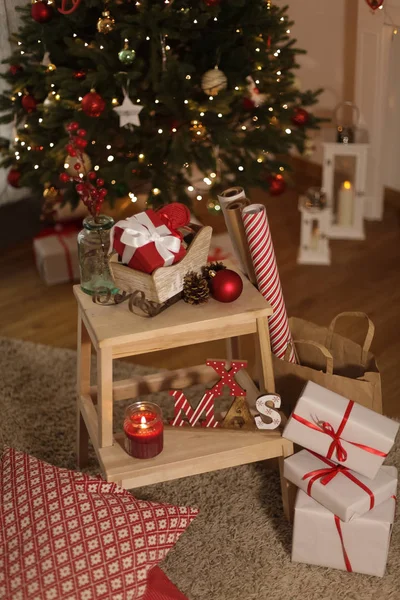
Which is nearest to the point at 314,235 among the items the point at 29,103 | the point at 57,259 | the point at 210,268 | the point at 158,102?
the point at 158,102

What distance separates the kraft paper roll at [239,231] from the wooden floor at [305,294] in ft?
2.68

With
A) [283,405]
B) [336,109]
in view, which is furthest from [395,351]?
[336,109]

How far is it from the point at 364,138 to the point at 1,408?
1.99 metres

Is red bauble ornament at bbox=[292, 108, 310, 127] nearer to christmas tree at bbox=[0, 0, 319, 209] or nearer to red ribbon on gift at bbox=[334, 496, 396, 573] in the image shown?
christmas tree at bbox=[0, 0, 319, 209]

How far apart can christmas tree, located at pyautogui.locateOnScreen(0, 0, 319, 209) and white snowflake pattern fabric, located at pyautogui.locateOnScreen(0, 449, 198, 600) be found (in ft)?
4.38

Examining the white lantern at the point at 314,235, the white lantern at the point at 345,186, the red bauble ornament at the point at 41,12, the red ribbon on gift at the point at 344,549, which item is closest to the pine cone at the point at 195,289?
the red ribbon on gift at the point at 344,549

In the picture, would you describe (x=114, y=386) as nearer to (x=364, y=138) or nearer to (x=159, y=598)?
(x=159, y=598)

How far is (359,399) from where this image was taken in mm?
2031

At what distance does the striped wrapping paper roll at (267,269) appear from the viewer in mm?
1922

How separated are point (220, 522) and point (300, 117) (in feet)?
5.68

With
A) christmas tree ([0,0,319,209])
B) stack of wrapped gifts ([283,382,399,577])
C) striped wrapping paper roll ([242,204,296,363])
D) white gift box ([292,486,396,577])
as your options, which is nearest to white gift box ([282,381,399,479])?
stack of wrapped gifts ([283,382,399,577])

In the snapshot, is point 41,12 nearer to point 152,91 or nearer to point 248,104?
point 152,91

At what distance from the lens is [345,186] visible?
3596 mm

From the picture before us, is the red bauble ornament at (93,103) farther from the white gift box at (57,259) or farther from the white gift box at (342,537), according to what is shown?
the white gift box at (342,537)
